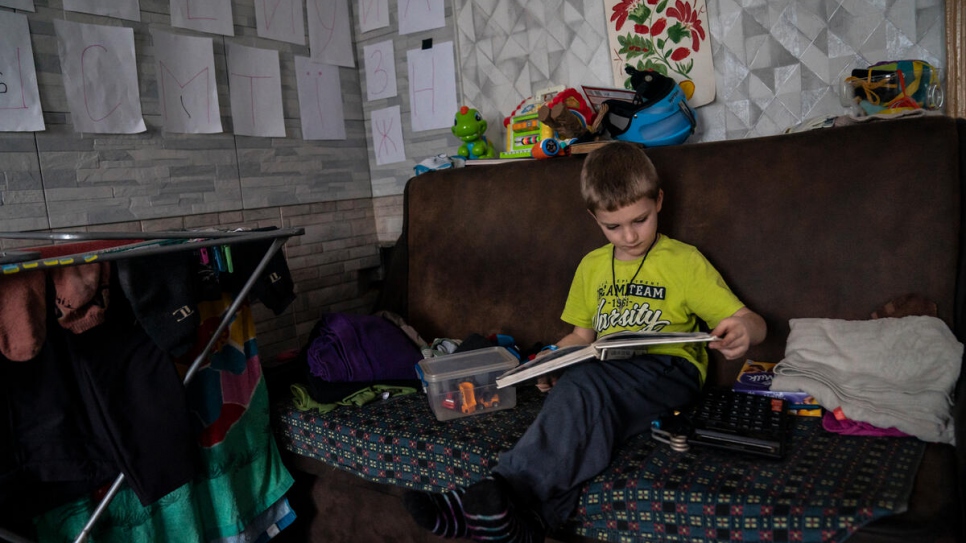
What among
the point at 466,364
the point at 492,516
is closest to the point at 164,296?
the point at 466,364

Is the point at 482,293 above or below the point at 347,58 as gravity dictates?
below

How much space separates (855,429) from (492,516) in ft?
2.32

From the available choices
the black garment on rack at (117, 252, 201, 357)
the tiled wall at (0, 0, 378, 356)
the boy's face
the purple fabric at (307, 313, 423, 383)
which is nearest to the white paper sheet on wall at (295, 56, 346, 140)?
the tiled wall at (0, 0, 378, 356)

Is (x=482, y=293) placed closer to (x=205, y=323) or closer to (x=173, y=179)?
(x=205, y=323)

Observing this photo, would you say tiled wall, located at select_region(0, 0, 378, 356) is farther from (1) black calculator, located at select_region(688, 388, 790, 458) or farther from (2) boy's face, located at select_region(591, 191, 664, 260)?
(1) black calculator, located at select_region(688, 388, 790, 458)

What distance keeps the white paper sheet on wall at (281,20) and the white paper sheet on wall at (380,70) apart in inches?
11.0

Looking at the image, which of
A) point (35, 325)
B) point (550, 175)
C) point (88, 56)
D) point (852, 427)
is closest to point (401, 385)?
point (550, 175)

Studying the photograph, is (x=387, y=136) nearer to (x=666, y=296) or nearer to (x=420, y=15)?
(x=420, y=15)

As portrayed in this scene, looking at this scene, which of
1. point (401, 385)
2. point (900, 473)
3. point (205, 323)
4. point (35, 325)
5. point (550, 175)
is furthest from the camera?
point (550, 175)

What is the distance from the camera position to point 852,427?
124cm

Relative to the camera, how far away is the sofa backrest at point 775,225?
1413mm

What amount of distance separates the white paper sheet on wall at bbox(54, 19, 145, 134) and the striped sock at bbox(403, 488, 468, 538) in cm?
141

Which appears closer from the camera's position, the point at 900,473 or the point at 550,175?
the point at 900,473

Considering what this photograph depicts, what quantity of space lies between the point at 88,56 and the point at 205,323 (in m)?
0.88
